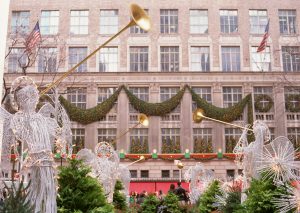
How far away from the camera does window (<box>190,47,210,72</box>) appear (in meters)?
45.1

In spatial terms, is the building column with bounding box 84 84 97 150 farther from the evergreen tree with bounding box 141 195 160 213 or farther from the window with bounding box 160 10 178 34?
the evergreen tree with bounding box 141 195 160 213

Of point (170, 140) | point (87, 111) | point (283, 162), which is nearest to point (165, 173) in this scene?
point (170, 140)

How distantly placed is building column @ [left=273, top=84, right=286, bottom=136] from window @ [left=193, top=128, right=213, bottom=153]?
6.83m

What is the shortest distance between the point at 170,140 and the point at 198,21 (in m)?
13.6

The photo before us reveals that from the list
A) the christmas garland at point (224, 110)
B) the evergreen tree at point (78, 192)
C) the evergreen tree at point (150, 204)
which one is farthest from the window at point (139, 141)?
the evergreen tree at point (78, 192)

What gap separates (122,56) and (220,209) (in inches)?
1221

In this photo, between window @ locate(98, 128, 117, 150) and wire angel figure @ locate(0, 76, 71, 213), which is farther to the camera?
window @ locate(98, 128, 117, 150)

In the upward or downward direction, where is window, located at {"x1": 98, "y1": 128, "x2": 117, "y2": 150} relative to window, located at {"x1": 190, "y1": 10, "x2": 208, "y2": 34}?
downward

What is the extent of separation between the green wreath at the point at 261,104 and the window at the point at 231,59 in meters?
3.95

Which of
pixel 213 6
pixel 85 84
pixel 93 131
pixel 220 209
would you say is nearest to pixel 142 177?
pixel 93 131

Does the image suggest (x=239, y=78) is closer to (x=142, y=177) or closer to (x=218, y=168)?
(x=218, y=168)

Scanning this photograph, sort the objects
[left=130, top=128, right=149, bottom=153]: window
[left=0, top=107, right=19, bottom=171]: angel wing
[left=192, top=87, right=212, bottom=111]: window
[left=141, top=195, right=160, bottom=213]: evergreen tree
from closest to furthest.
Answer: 1. [left=0, top=107, right=19, bottom=171]: angel wing
2. [left=141, top=195, right=160, bottom=213]: evergreen tree
3. [left=130, top=128, right=149, bottom=153]: window
4. [left=192, top=87, right=212, bottom=111]: window

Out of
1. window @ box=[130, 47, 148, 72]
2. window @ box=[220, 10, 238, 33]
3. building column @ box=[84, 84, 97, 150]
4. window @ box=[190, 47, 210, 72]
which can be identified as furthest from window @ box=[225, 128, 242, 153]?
building column @ box=[84, 84, 97, 150]

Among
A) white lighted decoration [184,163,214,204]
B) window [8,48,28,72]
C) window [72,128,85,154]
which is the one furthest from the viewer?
window [8,48,28,72]
